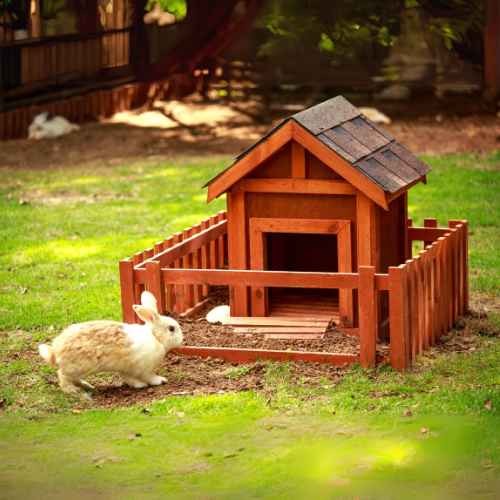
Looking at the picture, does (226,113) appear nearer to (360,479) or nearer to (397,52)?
(397,52)

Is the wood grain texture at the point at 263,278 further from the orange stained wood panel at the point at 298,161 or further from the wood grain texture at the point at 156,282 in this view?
the orange stained wood panel at the point at 298,161

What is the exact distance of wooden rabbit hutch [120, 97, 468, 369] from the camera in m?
5.34

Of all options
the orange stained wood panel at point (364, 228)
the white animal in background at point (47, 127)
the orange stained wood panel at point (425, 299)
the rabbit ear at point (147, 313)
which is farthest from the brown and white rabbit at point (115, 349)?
the white animal in background at point (47, 127)

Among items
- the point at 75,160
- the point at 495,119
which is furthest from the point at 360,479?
the point at 495,119

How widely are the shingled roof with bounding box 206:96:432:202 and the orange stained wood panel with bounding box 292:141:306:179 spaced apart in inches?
8.8

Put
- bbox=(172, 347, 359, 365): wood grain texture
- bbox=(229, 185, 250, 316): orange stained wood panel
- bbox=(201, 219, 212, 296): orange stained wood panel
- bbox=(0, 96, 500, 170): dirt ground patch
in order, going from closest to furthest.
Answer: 1. bbox=(172, 347, 359, 365): wood grain texture
2. bbox=(229, 185, 250, 316): orange stained wood panel
3. bbox=(201, 219, 212, 296): orange stained wood panel
4. bbox=(0, 96, 500, 170): dirt ground patch

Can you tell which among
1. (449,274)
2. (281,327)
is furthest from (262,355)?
(449,274)

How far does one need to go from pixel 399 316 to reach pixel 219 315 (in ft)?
6.05

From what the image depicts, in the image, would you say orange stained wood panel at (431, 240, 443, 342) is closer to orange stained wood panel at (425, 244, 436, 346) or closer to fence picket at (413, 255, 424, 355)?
orange stained wood panel at (425, 244, 436, 346)

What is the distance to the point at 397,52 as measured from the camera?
7156mm

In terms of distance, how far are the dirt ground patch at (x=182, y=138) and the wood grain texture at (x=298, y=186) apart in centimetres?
898

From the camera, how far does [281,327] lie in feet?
19.7

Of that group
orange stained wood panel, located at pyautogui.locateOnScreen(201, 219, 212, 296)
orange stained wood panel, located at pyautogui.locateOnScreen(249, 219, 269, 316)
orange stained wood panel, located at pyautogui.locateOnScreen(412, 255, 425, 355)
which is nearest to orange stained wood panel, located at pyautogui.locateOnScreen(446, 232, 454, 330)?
orange stained wood panel, located at pyautogui.locateOnScreen(412, 255, 425, 355)

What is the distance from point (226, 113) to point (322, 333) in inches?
522
